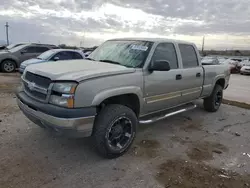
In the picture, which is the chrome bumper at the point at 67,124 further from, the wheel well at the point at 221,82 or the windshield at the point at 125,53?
the wheel well at the point at 221,82

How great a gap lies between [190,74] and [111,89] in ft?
7.73

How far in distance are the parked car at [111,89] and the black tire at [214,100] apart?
4.44 feet

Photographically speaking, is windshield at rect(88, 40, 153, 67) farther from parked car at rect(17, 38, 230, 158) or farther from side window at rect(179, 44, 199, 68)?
side window at rect(179, 44, 199, 68)

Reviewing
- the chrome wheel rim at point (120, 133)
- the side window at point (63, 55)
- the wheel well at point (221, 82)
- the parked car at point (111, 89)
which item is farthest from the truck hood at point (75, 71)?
the side window at point (63, 55)

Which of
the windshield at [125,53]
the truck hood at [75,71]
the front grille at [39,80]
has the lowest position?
the front grille at [39,80]

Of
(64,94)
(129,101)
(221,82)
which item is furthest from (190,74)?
(64,94)

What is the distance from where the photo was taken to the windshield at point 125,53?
169 inches

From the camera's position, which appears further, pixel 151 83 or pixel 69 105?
pixel 151 83

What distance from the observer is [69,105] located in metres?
3.21

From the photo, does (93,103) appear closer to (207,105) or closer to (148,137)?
(148,137)

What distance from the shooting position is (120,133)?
3.92m

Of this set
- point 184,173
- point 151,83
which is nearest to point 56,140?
point 151,83

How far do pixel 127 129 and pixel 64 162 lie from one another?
109 centimetres

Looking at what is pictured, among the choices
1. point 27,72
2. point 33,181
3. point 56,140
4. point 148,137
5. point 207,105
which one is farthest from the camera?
point 207,105
